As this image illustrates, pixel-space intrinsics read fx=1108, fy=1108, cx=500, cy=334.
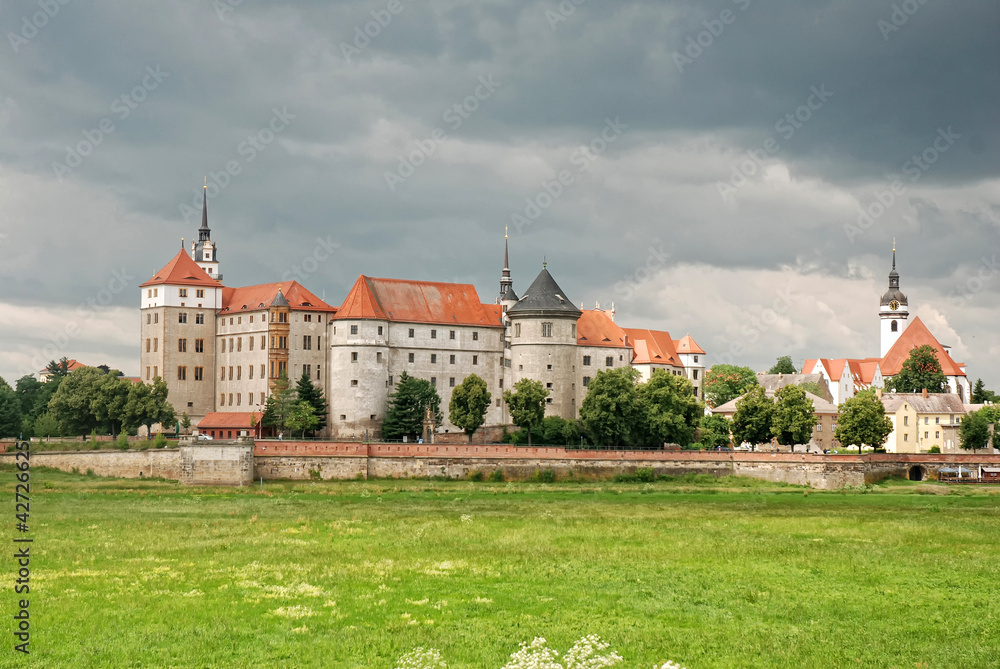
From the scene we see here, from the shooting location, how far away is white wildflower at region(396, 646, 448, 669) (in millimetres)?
23688

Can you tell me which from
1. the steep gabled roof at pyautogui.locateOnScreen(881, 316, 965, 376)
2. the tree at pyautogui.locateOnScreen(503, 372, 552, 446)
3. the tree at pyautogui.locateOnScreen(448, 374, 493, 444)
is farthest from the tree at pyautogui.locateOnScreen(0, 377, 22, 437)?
the steep gabled roof at pyautogui.locateOnScreen(881, 316, 965, 376)

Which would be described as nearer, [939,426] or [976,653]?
[976,653]

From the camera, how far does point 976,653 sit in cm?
2519

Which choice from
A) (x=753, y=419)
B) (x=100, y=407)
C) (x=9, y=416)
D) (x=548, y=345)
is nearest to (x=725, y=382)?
(x=548, y=345)

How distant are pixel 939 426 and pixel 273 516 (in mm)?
93606

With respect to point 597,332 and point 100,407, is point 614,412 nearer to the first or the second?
point 597,332

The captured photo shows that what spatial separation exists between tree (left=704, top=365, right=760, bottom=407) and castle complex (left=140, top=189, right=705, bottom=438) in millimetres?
37150

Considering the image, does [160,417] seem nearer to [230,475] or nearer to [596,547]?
[230,475]

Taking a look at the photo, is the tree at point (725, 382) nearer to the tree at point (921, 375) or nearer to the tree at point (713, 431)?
the tree at point (921, 375)

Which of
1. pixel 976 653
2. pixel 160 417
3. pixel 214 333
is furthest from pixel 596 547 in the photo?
pixel 214 333

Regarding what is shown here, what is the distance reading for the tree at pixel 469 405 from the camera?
325ft

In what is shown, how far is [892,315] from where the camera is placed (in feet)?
616

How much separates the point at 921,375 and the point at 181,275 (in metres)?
93.0

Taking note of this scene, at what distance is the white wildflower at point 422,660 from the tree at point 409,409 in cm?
7617
